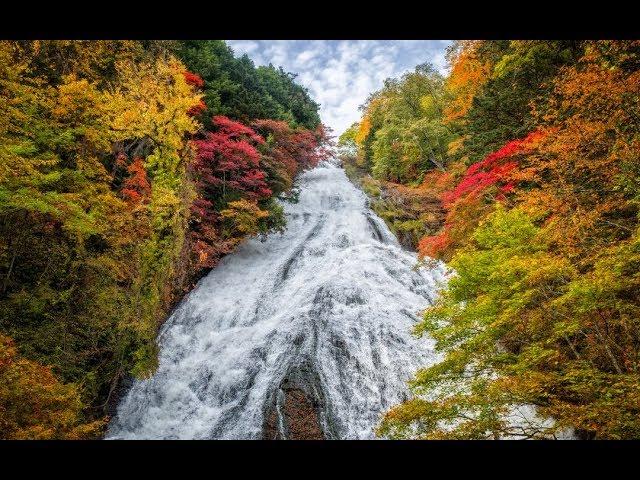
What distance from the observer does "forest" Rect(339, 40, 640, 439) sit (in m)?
4.66

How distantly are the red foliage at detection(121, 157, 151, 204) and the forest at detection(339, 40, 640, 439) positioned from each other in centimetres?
941

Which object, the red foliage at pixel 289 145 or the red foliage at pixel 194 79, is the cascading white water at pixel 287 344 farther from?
the red foliage at pixel 194 79

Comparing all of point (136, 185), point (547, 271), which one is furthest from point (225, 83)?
point (547, 271)

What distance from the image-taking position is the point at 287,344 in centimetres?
1069

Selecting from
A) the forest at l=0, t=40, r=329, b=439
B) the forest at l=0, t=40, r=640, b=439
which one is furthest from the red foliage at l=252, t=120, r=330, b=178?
the forest at l=0, t=40, r=329, b=439

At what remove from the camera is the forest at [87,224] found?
6.98 metres

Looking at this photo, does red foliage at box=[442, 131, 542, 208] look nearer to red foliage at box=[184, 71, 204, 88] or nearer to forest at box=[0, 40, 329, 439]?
forest at box=[0, 40, 329, 439]

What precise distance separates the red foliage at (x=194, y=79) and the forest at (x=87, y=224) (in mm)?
1131

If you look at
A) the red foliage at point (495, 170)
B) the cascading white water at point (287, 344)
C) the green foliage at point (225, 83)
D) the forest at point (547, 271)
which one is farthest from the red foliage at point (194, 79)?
the red foliage at point (495, 170)

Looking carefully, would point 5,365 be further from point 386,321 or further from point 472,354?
point 386,321
